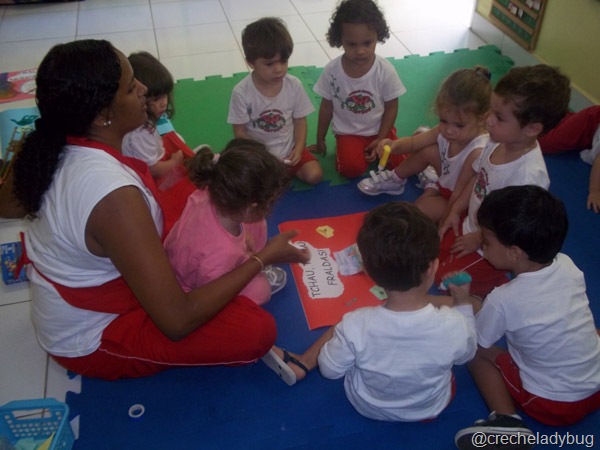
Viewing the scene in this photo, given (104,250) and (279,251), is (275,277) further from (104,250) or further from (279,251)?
(104,250)

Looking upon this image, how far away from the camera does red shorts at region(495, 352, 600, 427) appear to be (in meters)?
1.40

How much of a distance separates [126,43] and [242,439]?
10.3 feet

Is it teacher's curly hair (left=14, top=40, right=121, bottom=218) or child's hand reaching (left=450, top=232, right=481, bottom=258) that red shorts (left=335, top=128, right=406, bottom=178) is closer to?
child's hand reaching (left=450, top=232, right=481, bottom=258)

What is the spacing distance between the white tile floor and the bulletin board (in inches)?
8.6

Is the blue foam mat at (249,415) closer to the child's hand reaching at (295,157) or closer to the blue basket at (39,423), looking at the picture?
the blue basket at (39,423)

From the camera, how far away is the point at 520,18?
329cm

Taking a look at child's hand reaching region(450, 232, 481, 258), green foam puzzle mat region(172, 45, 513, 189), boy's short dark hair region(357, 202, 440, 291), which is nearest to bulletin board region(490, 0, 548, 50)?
→ green foam puzzle mat region(172, 45, 513, 189)

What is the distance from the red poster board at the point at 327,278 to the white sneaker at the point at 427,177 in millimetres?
359

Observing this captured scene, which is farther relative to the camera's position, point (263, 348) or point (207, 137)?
point (207, 137)

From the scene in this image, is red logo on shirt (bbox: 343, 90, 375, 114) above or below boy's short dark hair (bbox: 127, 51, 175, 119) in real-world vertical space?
below

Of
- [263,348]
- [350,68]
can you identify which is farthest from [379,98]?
[263,348]

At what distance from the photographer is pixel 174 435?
1515 millimetres

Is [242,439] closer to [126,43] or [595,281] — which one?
[595,281]

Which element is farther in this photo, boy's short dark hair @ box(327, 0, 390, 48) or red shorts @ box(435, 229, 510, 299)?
boy's short dark hair @ box(327, 0, 390, 48)
